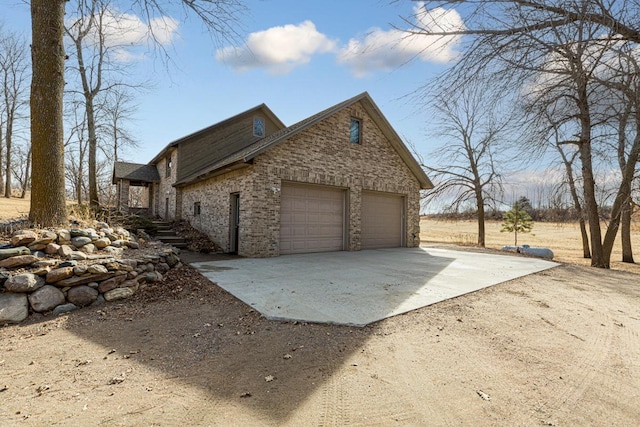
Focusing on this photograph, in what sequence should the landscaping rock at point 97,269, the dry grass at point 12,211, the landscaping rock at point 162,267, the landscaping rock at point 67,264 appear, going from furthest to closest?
the dry grass at point 12,211
the landscaping rock at point 162,267
the landscaping rock at point 97,269
the landscaping rock at point 67,264

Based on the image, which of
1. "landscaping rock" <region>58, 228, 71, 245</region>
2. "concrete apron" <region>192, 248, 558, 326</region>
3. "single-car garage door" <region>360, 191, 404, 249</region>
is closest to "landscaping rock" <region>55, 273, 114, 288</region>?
"landscaping rock" <region>58, 228, 71, 245</region>

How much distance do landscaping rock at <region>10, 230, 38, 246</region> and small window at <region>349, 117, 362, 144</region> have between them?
9.62m

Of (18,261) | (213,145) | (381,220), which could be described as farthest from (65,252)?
(213,145)

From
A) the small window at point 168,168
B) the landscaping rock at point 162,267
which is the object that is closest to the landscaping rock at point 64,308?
the landscaping rock at point 162,267

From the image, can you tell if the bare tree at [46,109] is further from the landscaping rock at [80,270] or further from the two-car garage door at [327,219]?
the two-car garage door at [327,219]

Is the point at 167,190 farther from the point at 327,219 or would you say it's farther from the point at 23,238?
the point at 23,238

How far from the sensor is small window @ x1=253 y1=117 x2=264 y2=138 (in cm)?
1625

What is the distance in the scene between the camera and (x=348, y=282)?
6059 mm

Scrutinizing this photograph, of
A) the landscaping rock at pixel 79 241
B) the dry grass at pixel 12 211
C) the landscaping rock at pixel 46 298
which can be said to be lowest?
the landscaping rock at pixel 46 298

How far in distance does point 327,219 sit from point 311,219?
2.34ft

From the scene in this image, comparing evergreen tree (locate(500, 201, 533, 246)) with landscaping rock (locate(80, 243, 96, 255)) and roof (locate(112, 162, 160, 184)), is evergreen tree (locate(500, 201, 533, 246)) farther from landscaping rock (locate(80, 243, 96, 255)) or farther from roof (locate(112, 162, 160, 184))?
landscaping rock (locate(80, 243, 96, 255))

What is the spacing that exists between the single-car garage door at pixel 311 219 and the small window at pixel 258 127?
24.1 ft

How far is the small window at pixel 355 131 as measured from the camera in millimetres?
11869

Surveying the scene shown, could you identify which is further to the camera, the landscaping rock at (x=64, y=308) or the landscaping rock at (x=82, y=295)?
the landscaping rock at (x=82, y=295)
